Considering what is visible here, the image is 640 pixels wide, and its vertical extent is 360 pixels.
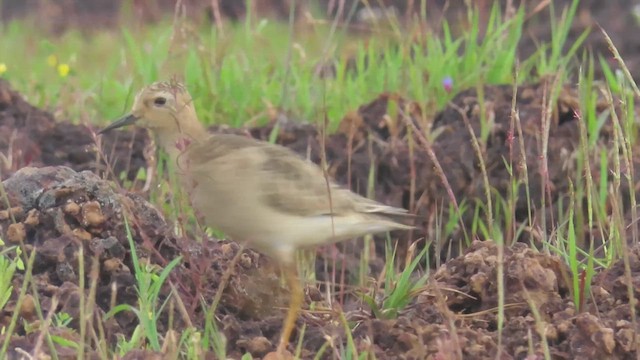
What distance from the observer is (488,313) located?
12.1 feet

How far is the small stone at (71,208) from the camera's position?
3.97 m

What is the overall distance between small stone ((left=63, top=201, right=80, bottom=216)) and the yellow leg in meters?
0.63

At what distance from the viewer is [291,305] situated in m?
3.67

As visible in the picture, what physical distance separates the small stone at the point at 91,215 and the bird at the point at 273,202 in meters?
0.26

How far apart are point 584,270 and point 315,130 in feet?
8.13

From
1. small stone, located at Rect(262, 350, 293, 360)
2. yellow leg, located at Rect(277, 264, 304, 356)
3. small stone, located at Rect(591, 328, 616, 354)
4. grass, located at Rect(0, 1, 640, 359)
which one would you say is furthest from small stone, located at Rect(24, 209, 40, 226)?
small stone, located at Rect(591, 328, 616, 354)

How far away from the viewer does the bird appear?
3693 mm

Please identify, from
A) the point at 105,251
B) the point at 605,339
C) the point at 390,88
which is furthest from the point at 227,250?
the point at 390,88

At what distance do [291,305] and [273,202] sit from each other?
11.0 inches

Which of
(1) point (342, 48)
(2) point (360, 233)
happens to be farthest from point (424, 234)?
(1) point (342, 48)

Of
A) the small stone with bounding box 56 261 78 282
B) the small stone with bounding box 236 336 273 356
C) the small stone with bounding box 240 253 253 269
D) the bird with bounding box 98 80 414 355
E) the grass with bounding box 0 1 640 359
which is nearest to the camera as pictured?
the small stone with bounding box 236 336 273 356

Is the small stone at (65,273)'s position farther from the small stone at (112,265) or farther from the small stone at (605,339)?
the small stone at (605,339)

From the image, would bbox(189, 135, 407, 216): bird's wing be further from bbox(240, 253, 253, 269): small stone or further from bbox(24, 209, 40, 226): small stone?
bbox(24, 209, 40, 226): small stone

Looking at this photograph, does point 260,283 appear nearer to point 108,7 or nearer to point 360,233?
point 360,233
